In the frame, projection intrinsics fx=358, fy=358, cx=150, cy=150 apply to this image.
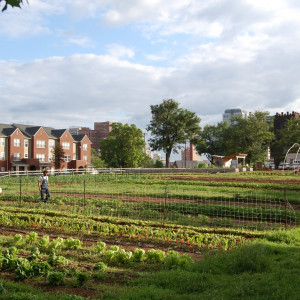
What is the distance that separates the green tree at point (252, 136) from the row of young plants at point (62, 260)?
6835cm

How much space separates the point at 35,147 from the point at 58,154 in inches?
181

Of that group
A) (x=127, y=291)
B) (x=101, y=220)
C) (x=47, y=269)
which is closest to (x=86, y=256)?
(x=47, y=269)

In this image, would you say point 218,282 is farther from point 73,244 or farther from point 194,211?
point 194,211

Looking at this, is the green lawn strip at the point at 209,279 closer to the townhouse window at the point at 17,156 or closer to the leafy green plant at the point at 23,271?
the leafy green plant at the point at 23,271

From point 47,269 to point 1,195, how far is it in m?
14.6

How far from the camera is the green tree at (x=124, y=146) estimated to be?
6881 cm

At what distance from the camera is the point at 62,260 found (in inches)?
258

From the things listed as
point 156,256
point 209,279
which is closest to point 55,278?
point 156,256

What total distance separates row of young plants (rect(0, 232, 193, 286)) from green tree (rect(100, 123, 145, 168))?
198ft

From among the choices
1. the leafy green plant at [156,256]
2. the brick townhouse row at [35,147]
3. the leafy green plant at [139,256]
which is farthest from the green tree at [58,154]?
the leafy green plant at [156,256]

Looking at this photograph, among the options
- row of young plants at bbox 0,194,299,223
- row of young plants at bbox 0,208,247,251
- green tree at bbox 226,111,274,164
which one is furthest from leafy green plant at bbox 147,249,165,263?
green tree at bbox 226,111,274,164

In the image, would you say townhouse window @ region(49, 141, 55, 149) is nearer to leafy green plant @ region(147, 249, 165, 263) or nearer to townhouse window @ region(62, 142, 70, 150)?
townhouse window @ region(62, 142, 70, 150)

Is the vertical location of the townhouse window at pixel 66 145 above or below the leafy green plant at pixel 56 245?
above

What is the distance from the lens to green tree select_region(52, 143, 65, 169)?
69756 millimetres
